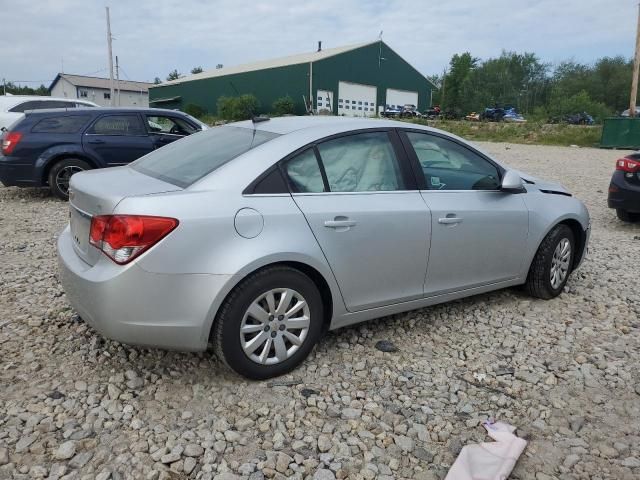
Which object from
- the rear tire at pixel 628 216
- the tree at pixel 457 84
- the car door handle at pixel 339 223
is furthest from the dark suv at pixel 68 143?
the tree at pixel 457 84

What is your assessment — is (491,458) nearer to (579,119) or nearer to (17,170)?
(17,170)

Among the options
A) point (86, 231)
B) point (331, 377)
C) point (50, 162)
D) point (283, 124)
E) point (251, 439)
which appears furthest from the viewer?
point (50, 162)

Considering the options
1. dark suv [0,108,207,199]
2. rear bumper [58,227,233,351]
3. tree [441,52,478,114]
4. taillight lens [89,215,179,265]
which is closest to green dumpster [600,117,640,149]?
dark suv [0,108,207,199]

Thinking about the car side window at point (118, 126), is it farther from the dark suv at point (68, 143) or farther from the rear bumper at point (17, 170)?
the rear bumper at point (17, 170)

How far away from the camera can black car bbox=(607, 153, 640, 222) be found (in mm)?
7641

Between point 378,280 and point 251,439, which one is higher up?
point 378,280

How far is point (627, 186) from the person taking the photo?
7734 millimetres

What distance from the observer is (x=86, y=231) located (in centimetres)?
315

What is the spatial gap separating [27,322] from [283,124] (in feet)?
7.78

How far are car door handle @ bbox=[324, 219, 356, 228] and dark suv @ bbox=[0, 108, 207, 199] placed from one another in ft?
21.9

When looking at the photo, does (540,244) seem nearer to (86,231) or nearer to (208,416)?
(208,416)

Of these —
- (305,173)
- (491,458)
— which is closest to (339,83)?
(305,173)

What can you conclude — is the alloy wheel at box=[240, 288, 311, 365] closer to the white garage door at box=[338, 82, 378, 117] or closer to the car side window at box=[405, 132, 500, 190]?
the car side window at box=[405, 132, 500, 190]

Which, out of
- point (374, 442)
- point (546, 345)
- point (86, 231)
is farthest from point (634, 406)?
point (86, 231)
